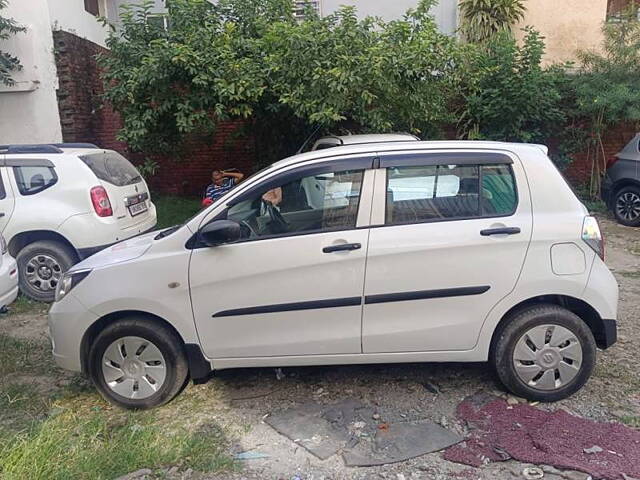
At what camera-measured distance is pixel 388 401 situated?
3.76 metres

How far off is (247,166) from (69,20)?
13.7ft

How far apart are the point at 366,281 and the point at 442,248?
0.53 metres

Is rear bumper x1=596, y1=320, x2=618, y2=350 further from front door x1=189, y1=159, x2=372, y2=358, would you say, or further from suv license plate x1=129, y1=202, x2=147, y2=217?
suv license plate x1=129, y1=202, x2=147, y2=217

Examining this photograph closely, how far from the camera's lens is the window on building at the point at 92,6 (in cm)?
1124

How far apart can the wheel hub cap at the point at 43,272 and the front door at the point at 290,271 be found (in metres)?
3.37

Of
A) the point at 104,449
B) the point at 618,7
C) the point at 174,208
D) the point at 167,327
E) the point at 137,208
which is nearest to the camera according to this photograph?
the point at 104,449

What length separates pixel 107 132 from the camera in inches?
435

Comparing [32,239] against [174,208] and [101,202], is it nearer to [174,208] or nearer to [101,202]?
[101,202]

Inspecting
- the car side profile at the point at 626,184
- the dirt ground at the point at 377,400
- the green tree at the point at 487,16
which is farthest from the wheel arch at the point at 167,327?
the green tree at the point at 487,16

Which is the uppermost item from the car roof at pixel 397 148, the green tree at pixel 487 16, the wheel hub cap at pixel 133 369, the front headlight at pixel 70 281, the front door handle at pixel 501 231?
the green tree at pixel 487 16

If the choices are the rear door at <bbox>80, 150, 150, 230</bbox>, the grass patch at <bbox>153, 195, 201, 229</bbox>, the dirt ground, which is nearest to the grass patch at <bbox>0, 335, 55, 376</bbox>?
the dirt ground

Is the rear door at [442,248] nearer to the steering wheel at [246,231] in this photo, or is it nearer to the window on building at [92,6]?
the steering wheel at [246,231]

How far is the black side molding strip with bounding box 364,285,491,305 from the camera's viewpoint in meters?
3.50

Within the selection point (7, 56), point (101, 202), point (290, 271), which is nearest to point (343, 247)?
point (290, 271)
